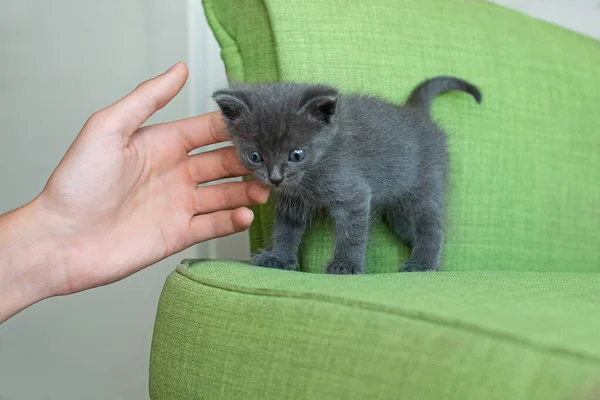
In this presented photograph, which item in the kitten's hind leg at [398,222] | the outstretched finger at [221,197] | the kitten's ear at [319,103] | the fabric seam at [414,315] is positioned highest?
the kitten's ear at [319,103]

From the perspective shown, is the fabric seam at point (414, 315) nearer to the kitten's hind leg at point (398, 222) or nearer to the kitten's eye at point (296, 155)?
the kitten's eye at point (296, 155)

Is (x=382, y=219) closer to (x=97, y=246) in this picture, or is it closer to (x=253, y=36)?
(x=253, y=36)

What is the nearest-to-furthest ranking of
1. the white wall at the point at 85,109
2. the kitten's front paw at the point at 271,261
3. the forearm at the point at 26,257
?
the forearm at the point at 26,257, the kitten's front paw at the point at 271,261, the white wall at the point at 85,109

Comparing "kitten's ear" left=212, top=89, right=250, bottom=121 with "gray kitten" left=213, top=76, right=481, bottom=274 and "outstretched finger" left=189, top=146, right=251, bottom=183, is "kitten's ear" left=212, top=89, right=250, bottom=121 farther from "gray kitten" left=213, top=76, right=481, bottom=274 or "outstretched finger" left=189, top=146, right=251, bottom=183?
"outstretched finger" left=189, top=146, right=251, bottom=183

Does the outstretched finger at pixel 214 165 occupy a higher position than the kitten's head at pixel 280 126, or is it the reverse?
the kitten's head at pixel 280 126

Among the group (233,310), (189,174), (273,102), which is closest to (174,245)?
(189,174)

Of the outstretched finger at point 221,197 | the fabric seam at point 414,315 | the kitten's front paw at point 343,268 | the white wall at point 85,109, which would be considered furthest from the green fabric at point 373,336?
the white wall at point 85,109

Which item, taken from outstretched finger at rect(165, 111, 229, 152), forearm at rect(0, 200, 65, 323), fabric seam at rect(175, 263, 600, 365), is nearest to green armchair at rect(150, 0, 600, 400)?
fabric seam at rect(175, 263, 600, 365)
